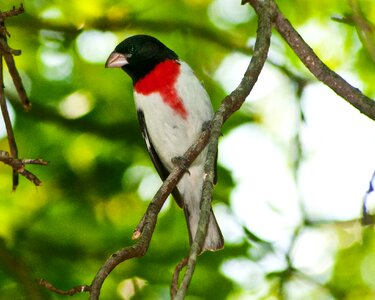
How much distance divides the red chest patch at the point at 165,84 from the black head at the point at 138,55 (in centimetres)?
8

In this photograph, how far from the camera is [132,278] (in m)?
4.93

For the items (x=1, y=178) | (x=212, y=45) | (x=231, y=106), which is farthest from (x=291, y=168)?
(x=231, y=106)

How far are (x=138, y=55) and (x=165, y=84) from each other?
0.35 m

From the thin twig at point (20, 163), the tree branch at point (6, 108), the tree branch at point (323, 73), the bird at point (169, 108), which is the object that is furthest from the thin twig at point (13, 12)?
the bird at point (169, 108)

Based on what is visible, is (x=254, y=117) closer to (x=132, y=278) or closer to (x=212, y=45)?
(x=212, y=45)

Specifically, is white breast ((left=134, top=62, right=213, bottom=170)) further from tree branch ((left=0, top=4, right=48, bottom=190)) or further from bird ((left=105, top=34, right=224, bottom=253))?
tree branch ((left=0, top=4, right=48, bottom=190))

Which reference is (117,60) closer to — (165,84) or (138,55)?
(138,55)

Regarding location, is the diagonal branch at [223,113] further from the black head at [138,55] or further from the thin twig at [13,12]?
the black head at [138,55]

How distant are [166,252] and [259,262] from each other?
2.00ft

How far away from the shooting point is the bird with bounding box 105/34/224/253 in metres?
4.55

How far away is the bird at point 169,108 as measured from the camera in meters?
4.55

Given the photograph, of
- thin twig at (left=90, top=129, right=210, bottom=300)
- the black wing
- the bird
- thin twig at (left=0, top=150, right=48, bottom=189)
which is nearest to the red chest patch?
the bird

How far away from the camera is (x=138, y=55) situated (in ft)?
15.9

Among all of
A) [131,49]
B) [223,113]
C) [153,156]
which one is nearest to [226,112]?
[223,113]
